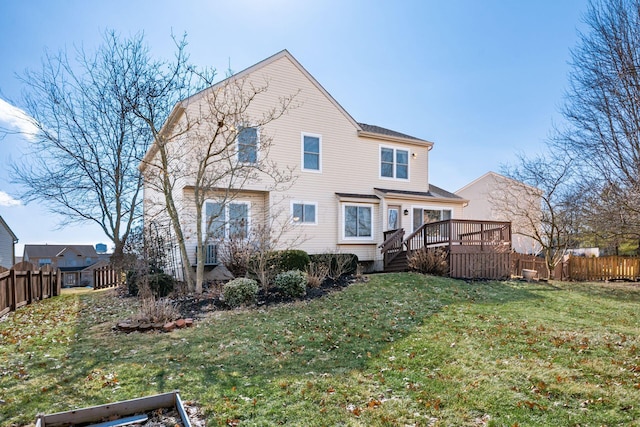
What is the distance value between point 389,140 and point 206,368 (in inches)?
575

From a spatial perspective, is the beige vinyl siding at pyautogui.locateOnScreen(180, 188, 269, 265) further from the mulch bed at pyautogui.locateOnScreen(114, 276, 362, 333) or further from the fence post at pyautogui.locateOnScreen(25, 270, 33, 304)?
the fence post at pyautogui.locateOnScreen(25, 270, 33, 304)

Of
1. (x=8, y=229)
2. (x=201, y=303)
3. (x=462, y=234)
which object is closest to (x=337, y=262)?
(x=462, y=234)

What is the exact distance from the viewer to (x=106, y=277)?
18797 millimetres

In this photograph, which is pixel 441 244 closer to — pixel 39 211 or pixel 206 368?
pixel 206 368

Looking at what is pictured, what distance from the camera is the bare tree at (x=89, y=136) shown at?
13586 millimetres

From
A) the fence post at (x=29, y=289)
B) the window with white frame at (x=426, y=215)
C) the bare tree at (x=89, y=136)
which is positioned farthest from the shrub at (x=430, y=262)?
the fence post at (x=29, y=289)

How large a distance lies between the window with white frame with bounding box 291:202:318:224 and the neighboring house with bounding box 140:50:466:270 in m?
0.04

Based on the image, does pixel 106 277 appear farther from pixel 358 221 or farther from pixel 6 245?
pixel 6 245

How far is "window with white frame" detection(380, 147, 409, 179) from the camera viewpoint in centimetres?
1752

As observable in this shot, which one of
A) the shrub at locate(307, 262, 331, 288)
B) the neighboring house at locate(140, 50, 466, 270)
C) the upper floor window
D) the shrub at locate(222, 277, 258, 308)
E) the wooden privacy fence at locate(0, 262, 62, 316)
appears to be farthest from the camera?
the neighboring house at locate(140, 50, 466, 270)

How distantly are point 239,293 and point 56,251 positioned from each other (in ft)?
166

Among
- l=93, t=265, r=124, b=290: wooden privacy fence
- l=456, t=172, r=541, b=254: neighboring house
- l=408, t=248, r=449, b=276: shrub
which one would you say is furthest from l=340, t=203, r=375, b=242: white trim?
l=93, t=265, r=124, b=290: wooden privacy fence

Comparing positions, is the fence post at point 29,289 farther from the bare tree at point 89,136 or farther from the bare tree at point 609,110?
the bare tree at point 609,110

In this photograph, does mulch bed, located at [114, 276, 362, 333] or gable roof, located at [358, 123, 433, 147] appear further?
gable roof, located at [358, 123, 433, 147]
